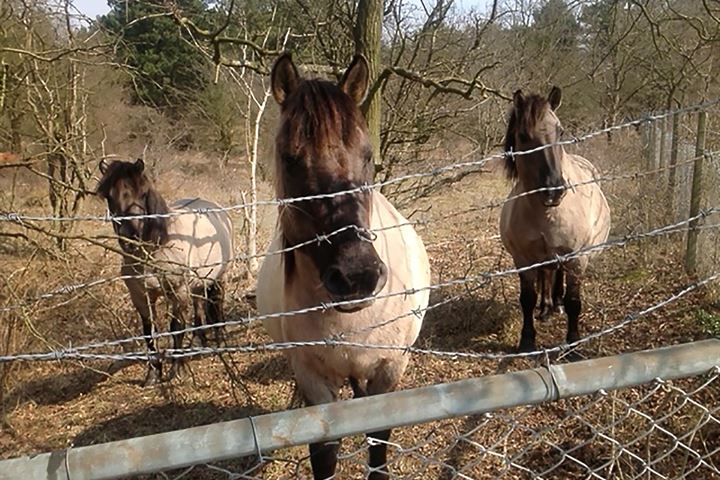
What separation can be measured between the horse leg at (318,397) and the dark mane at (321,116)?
124 cm

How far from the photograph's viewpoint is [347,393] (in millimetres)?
4691

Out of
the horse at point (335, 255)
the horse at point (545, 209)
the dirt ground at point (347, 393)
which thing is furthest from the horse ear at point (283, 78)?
the horse at point (545, 209)

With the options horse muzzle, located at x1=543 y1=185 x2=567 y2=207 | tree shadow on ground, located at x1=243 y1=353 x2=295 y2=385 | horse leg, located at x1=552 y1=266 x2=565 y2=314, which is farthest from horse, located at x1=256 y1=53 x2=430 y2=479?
horse leg, located at x1=552 y1=266 x2=565 y2=314

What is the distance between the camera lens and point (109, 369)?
5.88m

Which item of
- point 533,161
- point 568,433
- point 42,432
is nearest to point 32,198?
point 42,432

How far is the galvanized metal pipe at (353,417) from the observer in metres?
1.13

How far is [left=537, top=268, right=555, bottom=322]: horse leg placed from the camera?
5.80m

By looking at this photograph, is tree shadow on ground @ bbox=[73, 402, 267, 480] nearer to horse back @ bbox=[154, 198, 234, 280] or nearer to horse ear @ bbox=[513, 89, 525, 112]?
horse back @ bbox=[154, 198, 234, 280]

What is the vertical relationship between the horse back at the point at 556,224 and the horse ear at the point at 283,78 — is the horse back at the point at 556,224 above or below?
below

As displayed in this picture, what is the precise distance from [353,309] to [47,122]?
8.31 metres

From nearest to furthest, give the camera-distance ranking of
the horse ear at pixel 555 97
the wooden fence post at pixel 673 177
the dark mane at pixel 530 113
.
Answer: the dark mane at pixel 530 113 < the horse ear at pixel 555 97 < the wooden fence post at pixel 673 177

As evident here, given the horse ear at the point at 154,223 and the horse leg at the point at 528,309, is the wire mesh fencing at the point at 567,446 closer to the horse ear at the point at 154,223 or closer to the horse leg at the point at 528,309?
the horse leg at the point at 528,309

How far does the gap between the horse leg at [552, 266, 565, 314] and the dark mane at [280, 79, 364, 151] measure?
13.2 feet

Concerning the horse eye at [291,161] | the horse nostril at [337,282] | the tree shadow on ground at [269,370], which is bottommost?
the tree shadow on ground at [269,370]
